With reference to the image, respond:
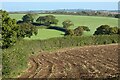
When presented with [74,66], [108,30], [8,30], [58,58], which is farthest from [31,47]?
[108,30]

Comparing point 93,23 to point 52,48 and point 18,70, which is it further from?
point 18,70

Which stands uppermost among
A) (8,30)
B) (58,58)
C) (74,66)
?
(8,30)

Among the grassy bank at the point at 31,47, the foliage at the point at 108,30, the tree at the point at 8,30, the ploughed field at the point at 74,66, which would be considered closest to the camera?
the grassy bank at the point at 31,47

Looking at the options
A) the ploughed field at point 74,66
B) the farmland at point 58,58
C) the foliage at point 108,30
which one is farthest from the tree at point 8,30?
the foliage at point 108,30

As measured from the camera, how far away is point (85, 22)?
87438 mm

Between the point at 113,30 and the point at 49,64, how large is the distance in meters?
29.7

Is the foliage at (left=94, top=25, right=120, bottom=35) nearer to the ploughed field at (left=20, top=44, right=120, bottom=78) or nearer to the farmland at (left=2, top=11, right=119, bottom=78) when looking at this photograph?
the farmland at (left=2, top=11, right=119, bottom=78)

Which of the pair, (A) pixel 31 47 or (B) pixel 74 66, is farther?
(A) pixel 31 47

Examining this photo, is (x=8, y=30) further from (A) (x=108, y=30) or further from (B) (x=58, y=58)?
(A) (x=108, y=30)

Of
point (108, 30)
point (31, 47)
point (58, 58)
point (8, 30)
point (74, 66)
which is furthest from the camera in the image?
point (108, 30)

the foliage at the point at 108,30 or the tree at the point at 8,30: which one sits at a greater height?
the tree at the point at 8,30

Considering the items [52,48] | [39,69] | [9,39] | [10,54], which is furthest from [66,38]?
[10,54]

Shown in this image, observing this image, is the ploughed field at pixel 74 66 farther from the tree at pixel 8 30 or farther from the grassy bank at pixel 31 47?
the tree at pixel 8 30

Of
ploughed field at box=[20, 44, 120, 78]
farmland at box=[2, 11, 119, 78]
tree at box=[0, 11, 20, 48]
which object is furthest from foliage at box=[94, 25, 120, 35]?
tree at box=[0, 11, 20, 48]
